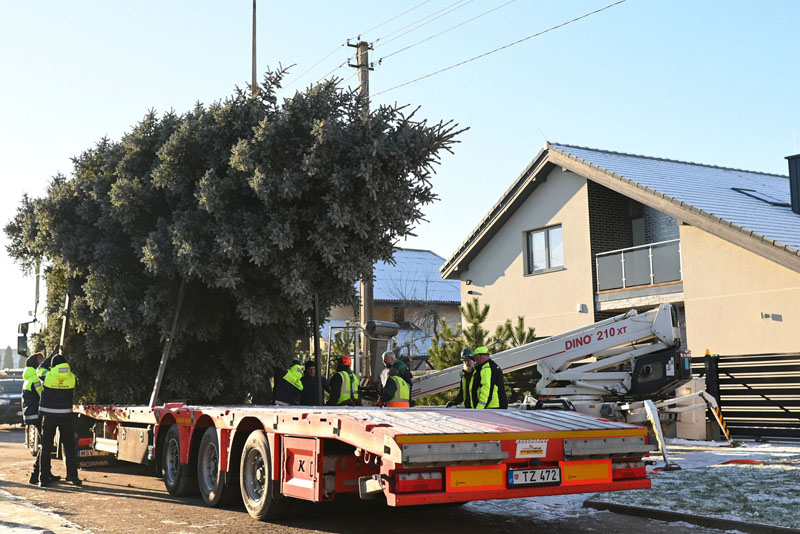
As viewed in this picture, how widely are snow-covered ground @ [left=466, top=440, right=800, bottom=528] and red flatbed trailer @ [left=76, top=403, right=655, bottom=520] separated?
1258 millimetres

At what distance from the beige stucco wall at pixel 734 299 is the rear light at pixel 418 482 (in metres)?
15.3

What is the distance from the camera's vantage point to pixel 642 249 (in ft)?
80.0

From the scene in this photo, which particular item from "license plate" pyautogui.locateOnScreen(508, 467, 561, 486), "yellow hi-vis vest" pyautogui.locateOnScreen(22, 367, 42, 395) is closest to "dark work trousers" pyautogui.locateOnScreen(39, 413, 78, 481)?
"yellow hi-vis vest" pyautogui.locateOnScreen(22, 367, 42, 395)

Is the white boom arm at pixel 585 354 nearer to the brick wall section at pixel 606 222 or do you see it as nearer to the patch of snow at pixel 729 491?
the patch of snow at pixel 729 491

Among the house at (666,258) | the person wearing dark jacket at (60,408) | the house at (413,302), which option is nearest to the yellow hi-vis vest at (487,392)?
the person wearing dark jacket at (60,408)

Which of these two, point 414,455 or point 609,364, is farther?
point 609,364

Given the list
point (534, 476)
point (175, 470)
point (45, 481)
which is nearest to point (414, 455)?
point (534, 476)

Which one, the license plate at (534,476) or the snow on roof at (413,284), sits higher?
Result: the snow on roof at (413,284)

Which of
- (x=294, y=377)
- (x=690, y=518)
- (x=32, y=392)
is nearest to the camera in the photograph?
(x=690, y=518)

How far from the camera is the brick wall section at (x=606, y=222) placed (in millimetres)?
25750

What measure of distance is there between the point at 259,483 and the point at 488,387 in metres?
3.07

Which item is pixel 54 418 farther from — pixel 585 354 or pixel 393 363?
pixel 585 354

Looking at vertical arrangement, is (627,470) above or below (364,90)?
below

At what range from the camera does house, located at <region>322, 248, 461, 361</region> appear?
45.8m
